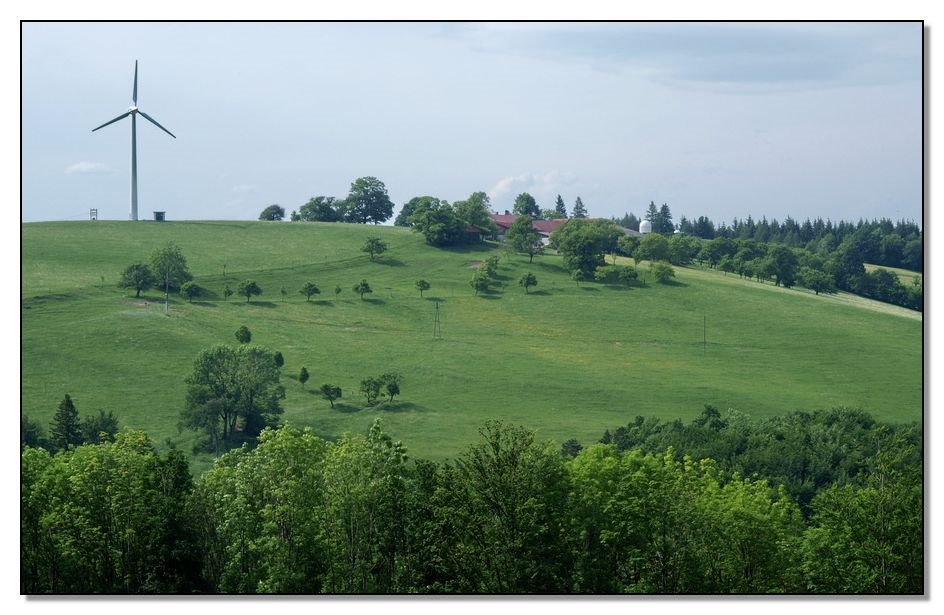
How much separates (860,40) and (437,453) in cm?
3721

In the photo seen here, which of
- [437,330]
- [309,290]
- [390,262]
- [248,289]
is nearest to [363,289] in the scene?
[309,290]

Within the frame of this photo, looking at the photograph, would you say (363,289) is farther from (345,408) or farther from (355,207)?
(355,207)

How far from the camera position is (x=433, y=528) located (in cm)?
2880

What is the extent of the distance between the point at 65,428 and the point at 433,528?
40.0 m

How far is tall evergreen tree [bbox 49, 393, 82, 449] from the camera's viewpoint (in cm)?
6124

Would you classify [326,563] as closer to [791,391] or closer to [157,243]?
[791,391]

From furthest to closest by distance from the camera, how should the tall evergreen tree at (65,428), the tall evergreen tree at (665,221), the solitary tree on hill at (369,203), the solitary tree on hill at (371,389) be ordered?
the tall evergreen tree at (665,221), the solitary tree on hill at (369,203), the solitary tree on hill at (371,389), the tall evergreen tree at (65,428)

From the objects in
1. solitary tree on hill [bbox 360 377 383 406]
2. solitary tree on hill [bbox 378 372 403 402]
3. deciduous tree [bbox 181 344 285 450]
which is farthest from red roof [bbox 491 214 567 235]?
deciduous tree [bbox 181 344 285 450]

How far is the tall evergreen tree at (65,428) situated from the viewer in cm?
6124

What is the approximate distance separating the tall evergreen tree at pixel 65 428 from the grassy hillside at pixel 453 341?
2.56 meters

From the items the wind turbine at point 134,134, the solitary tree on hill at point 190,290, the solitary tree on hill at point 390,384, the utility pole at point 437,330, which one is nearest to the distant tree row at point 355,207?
the solitary tree on hill at point 190,290

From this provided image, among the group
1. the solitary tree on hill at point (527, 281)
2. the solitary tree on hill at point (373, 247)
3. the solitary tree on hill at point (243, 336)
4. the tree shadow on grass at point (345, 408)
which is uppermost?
the solitary tree on hill at point (373, 247)

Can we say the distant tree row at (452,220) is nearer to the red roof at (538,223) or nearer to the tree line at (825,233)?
the red roof at (538,223)

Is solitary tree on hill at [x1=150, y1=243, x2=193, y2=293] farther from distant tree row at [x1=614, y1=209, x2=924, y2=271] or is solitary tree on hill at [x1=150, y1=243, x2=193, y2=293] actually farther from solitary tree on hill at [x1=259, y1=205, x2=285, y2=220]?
distant tree row at [x1=614, y1=209, x2=924, y2=271]
